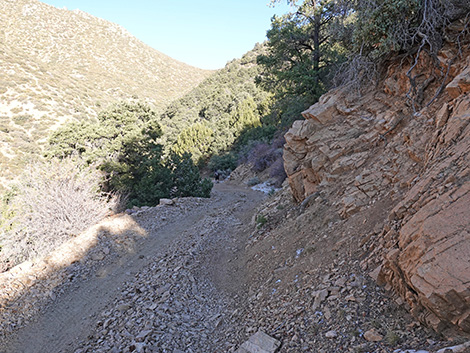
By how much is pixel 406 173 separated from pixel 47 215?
9504 millimetres

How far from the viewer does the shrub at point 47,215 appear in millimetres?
8539

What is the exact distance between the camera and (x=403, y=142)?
14.7 feet

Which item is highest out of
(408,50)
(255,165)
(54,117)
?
(54,117)

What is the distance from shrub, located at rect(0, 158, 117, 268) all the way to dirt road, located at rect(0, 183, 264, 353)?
2523 millimetres

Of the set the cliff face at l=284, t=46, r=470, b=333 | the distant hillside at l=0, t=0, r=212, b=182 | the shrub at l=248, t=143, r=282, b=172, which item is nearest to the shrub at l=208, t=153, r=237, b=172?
the shrub at l=248, t=143, r=282, b=172

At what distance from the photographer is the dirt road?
4.14 metres

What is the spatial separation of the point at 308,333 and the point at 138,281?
392 centimetres

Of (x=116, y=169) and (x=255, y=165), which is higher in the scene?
(x=116, y=169)

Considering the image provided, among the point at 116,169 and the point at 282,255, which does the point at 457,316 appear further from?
the point at 116,169

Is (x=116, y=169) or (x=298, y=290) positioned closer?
(x=298, y=290)

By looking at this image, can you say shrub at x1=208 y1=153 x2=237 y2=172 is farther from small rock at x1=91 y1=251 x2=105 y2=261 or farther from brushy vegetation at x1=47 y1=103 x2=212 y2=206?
small rock at x1=91 y1=251 x2=105 y2=261

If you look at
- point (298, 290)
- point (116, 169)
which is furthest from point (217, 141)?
point (298, 290)

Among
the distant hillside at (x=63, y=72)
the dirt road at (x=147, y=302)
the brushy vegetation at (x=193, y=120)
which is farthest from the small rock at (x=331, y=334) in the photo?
the distant hillside at (x=63, y=72)

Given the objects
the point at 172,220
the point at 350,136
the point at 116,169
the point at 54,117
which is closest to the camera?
the point at 350,136
